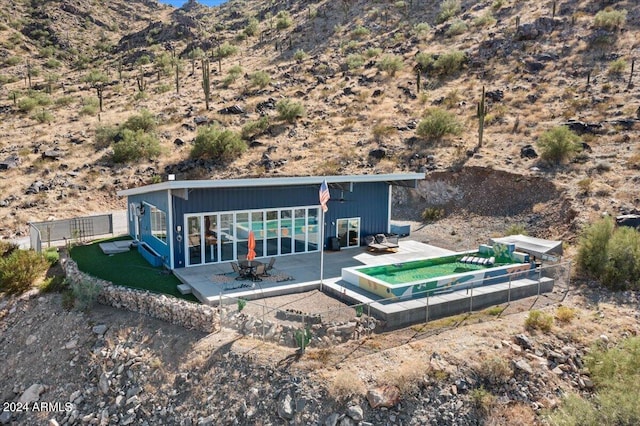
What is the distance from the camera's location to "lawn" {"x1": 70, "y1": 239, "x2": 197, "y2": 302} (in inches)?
584

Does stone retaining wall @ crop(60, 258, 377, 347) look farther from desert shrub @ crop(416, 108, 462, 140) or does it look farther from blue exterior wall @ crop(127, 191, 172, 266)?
desert shrub @ crop(416, 108, 462, 140)

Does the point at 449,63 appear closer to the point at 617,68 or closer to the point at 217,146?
the point at 617,68

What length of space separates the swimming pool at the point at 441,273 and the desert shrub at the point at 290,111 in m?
23.8

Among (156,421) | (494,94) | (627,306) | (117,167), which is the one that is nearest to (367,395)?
(156,421)

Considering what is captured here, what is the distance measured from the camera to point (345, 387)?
9.65 meters

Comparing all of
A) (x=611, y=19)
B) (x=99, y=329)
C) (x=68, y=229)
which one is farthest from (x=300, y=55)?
(x=99, y=329)

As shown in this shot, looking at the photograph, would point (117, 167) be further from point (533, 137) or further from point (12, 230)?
point (533, 137)

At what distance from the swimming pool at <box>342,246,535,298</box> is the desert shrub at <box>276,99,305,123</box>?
23.8 m

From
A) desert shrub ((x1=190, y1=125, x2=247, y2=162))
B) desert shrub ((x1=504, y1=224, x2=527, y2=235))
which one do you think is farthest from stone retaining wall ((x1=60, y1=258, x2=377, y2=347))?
desert shrub ((x1=190, y1=125, x2=247, y2=162))

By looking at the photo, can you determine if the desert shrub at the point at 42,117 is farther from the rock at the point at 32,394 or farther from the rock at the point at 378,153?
the rock at the point at 32,394

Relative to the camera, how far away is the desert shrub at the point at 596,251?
16.0 m

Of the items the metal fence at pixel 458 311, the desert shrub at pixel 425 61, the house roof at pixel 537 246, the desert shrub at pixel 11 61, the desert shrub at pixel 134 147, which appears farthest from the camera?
the desert shrub at pixel 11 61

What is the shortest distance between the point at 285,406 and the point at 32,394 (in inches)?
276

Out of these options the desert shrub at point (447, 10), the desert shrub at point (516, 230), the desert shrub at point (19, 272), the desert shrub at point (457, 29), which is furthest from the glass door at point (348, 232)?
the desert shrub at point (447, 10)
